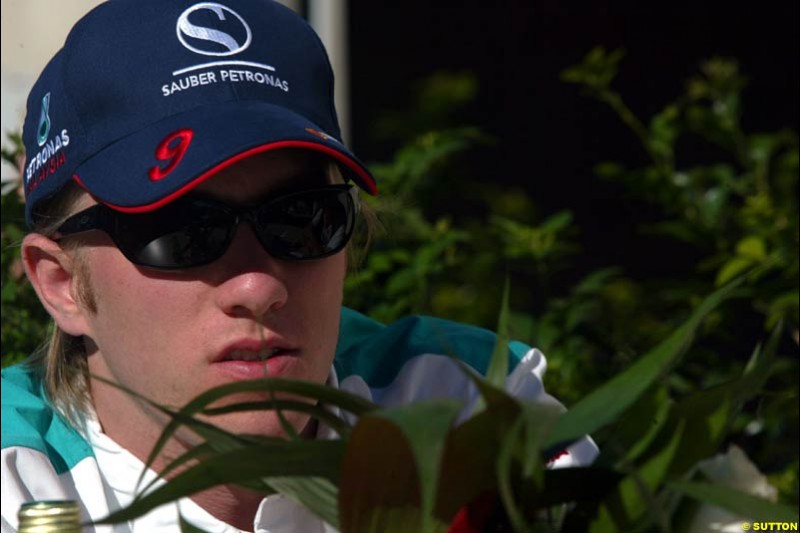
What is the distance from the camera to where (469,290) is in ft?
10.6

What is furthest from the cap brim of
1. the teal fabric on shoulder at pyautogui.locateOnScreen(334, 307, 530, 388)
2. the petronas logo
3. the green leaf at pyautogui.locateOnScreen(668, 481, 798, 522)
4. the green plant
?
the green leaf at pyautogui.locateOnScreen(668, 481, 798, 522)

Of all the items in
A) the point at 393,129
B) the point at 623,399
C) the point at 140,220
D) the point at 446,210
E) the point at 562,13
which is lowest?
the point at 446,210

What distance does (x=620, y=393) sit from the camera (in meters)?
1.10

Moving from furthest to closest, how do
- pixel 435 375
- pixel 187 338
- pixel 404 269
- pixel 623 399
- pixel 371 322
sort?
pixel 404 269 → pixel 371 322 → pixel 435 375 → pixel 187 338 → pixel 623 399

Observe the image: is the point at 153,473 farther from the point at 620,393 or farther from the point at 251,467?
the point at 620,393

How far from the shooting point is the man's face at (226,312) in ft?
5.57

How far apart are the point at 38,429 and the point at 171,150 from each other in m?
0.48

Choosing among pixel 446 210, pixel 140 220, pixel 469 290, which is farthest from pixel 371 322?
pixel 446 210

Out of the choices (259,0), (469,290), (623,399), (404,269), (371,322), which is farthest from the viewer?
(469,290)

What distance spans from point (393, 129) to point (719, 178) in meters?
0.91

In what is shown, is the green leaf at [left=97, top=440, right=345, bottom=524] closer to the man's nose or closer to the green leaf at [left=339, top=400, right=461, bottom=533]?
the green leaf at [left=339, top=400, right=461, bottom=533]

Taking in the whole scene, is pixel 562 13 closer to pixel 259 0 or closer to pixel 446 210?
pixel 446 210

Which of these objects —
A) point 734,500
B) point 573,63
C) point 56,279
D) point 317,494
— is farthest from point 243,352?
point 573,63

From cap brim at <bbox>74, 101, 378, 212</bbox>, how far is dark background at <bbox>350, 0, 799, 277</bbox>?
369 centimetres
